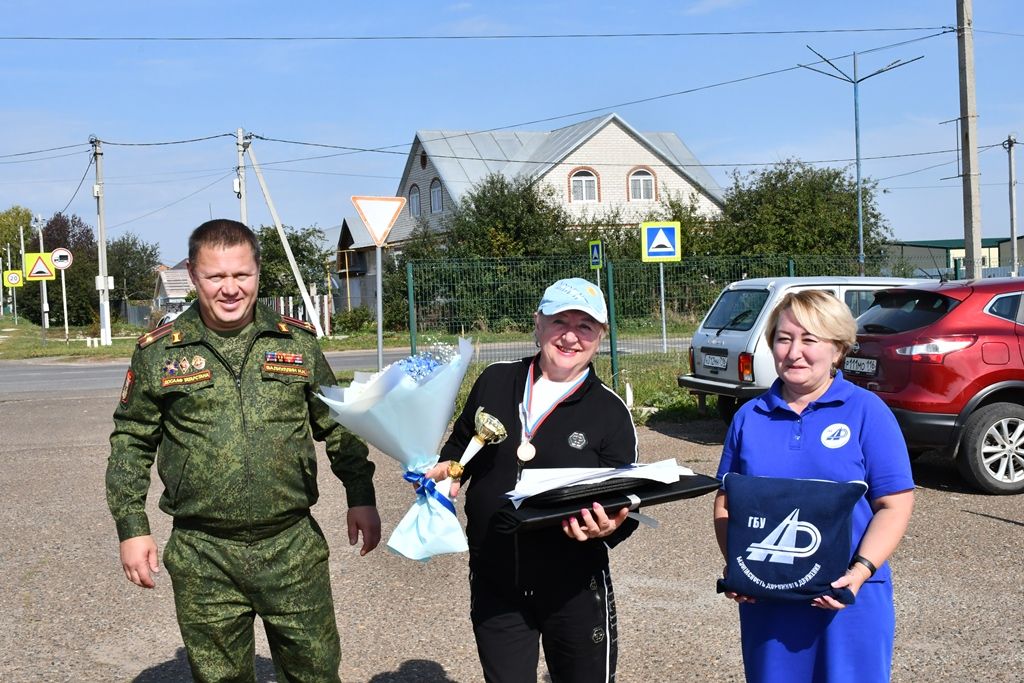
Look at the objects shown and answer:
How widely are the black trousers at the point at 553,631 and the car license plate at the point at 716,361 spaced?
25.4ft

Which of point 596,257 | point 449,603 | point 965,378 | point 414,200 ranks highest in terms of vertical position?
point 414,200

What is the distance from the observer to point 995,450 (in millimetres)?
8188

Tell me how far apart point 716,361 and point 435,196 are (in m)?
38.2

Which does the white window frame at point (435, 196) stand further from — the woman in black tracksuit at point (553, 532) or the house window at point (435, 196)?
the woman in black tracksuit at point (553, 532)

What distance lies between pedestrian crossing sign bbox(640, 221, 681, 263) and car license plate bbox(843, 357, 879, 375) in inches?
239

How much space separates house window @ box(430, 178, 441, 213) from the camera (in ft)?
156

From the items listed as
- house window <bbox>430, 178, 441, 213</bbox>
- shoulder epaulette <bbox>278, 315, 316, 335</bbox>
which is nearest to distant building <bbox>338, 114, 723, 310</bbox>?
house window <bbox>430, 178, 441, 213</bbox>

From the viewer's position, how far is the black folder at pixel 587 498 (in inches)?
108

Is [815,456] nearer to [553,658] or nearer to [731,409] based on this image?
[553,658]

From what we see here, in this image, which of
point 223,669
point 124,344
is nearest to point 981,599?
point 223,669

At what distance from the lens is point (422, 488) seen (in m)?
3.11

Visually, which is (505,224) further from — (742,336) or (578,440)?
(578,440)

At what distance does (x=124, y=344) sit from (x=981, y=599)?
1297 inches

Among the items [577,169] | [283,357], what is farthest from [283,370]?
[577,169]
